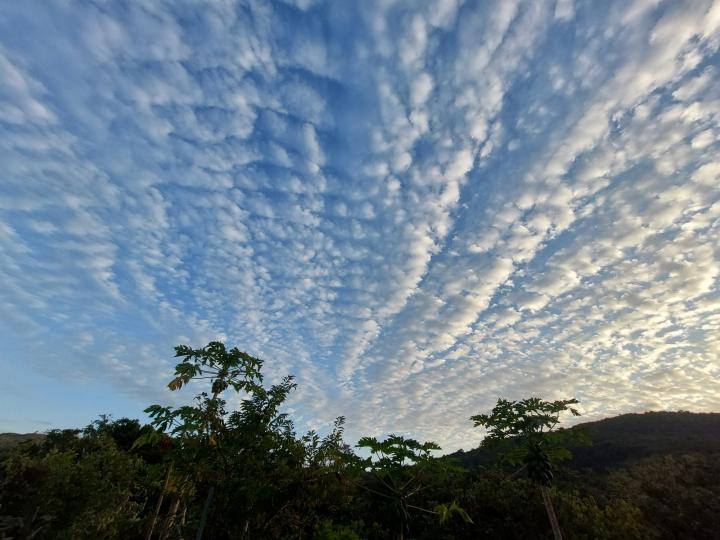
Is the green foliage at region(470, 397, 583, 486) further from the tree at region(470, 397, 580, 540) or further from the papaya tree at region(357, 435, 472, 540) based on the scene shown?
the papaya tree at region(357, 435, 472, 540)

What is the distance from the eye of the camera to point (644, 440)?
5738 centimetres

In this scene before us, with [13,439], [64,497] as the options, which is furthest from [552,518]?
[13,439]

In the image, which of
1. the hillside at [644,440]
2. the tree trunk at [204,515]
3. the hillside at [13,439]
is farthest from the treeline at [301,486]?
the hillside at [13,439]

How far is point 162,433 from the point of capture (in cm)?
812

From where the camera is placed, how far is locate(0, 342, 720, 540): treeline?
919 centimetres

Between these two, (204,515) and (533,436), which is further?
(533,436)

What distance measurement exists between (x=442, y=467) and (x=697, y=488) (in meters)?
37.5

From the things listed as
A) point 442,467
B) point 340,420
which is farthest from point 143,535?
point 442,467

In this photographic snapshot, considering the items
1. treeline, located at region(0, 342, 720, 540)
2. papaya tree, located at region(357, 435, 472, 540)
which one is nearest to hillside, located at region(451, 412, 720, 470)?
treeline, located at region(0, 342, 720, 540)

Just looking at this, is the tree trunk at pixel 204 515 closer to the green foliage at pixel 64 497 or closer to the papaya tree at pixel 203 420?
the papaya tree at pixel 203 420

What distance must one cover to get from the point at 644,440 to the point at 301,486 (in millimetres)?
69388

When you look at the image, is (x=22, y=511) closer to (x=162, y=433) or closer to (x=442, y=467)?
(x=162, y=433)

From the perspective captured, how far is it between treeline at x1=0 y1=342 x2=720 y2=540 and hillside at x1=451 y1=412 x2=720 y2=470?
7.77 meters

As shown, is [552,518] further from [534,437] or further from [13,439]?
[13,439]
